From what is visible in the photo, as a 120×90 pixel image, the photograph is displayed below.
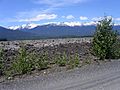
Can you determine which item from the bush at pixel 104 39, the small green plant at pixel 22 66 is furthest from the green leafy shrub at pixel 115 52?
the small green plant at pixel 22 66

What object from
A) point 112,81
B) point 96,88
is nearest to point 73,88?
point 96,88

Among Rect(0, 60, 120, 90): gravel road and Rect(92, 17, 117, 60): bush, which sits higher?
Rect(92, 17, 117, 60): bush

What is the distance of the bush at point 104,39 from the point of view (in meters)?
25.9

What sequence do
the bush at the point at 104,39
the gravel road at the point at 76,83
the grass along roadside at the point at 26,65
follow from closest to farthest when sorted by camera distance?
the gravel road at the point at 76,83 < the grass along roadside at the point at 26,65 < the bush at the point at 104,39

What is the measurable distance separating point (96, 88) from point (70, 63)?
9052 millimetres

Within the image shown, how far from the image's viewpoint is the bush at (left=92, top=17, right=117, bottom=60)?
84.9 ft

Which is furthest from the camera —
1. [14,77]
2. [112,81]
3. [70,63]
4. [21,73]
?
[70,63]

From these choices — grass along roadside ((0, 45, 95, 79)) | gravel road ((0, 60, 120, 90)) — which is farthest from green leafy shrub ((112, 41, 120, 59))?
gravel road ((0, 60, 120, 90))

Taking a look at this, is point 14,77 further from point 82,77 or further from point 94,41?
point 94,41

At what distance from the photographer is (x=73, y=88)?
12.9 meters

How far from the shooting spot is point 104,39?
26.1 metres

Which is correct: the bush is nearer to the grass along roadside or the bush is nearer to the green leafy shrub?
the green leafy shrub

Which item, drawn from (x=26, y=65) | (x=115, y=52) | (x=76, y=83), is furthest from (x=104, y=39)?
(x=76, y=83)

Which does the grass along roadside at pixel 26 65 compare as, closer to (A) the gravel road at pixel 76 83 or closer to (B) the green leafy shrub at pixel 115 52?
(A) the gravel road at pixel 76 83
